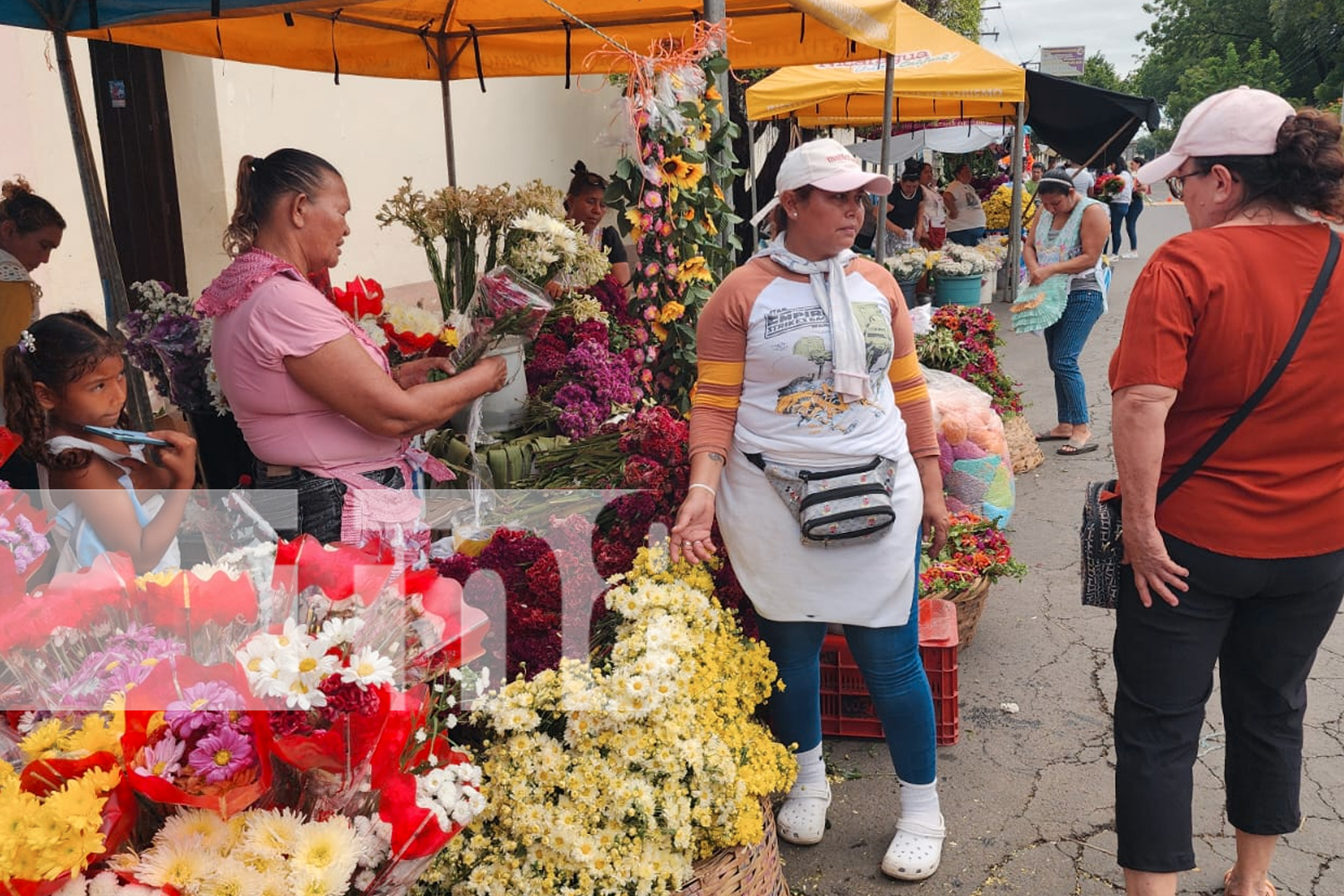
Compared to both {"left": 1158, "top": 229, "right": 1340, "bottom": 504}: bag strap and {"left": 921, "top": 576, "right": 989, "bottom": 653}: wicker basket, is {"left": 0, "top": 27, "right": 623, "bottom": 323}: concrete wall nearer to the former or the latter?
{"left": 921, "top": 576, "right": 989, "bottom": 653}: wicker basket

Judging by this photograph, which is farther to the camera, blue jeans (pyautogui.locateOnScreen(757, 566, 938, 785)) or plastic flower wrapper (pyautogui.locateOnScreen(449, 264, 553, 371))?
plastic flower wrapper (pyautogui.locateOnScreen(449, 264, 553, 371))

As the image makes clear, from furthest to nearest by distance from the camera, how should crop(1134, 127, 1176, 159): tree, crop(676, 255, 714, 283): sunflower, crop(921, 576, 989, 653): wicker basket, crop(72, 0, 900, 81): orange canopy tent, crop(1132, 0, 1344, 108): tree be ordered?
1. crop(1134, 127, 1176, 159): tree
2. crop(1132, 0, 1344, 108): tree
3. crop(72, 0, 900, 81): orange canopy tent
4. crop(921, 576, 989, 653): wicker basket
5. crop(676, 255, 714, 283): sunflower

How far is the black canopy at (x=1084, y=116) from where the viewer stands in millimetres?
10070

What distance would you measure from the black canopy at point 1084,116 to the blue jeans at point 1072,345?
4.30 m

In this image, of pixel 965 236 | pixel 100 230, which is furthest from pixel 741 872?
pixel 965 236

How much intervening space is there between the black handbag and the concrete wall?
2.03m

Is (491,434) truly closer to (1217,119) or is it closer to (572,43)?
(1217,119)

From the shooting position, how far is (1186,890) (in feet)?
9.07

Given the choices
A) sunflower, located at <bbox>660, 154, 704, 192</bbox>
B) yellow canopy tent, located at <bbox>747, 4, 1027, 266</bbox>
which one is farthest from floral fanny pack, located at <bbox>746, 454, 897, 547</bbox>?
yellow canopy tent, located at <bbox>747, 4, 1027, 266</bbox>

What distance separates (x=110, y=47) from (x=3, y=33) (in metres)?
1.08

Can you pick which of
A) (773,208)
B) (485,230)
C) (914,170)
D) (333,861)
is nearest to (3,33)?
(485,230)

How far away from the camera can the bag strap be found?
84.6 inches

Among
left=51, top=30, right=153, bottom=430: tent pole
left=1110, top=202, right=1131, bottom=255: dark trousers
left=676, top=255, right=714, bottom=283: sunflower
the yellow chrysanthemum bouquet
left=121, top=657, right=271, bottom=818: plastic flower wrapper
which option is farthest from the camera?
left=1110, top=202, right=1131, bottom=255: dark trousers

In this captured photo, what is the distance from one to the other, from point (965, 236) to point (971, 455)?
36.0 feet
